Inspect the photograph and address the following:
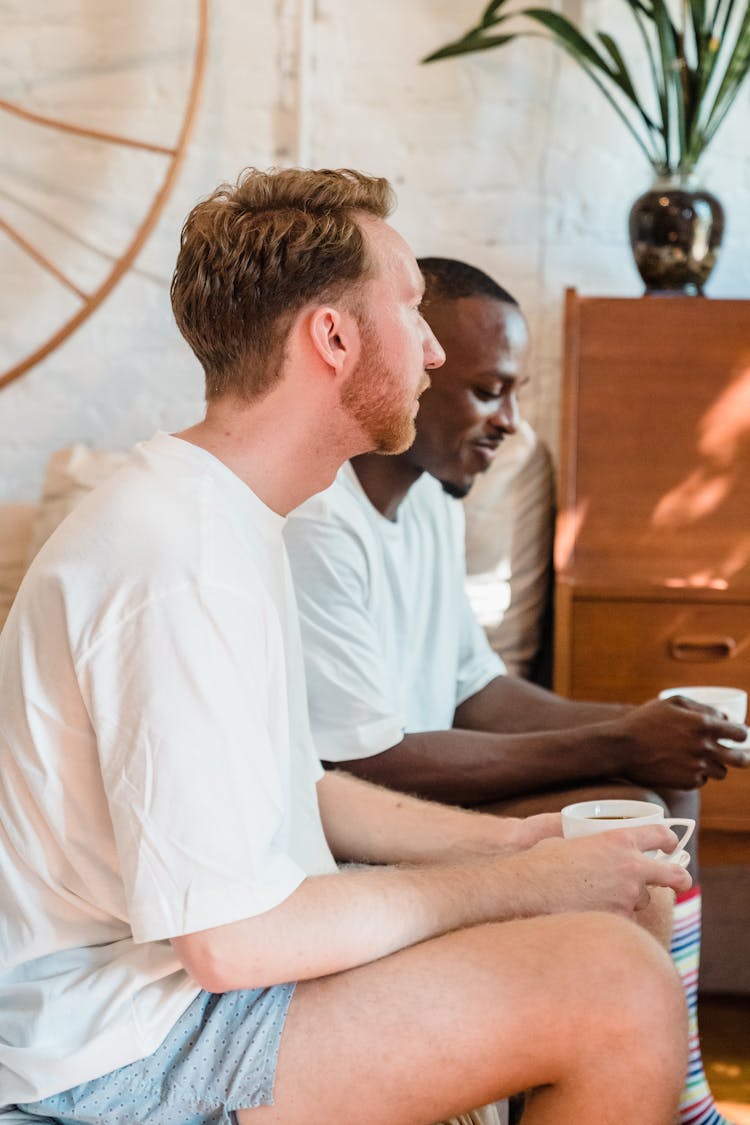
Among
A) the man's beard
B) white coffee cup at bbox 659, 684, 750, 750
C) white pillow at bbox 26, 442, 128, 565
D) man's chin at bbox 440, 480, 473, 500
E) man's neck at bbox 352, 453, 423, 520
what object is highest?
the man's beard

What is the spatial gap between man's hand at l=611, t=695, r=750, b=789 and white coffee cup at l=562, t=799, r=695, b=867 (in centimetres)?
39

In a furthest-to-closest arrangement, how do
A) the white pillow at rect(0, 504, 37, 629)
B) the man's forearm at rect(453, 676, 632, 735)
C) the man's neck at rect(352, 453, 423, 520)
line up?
the white pillow at rect(0, 504, 37, 629) < the man's forearm at rect(453, 676, 632, 735) < the man's neck at rect(352, 453, 423, 520)

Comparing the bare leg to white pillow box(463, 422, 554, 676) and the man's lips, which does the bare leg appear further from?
white pillow box(463, 422, 554, 676)

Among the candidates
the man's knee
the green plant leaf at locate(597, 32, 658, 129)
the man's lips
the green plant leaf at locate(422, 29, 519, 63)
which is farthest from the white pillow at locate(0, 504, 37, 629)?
the man's knee

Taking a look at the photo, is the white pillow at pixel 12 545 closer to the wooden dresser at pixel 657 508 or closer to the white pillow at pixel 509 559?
the white pillow at pixel 509 559

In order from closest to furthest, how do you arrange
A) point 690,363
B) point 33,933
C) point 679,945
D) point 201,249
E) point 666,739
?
point 33,933 → point 201,249 → point 679,945 → point 666,739 → point 690,363

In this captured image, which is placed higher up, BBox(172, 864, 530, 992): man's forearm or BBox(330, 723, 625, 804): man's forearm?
BBox(172, 864, 530, 992): man's forearm

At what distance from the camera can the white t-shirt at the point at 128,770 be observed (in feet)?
3.23

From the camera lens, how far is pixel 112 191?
276cm

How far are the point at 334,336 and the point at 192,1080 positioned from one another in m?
0.66

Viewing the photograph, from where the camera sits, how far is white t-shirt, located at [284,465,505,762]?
1693 millimetres

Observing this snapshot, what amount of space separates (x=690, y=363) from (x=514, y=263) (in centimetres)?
57

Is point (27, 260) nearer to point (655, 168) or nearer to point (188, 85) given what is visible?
point (188, 85)

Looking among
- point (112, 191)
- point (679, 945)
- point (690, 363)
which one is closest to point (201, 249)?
point (679, 945)
